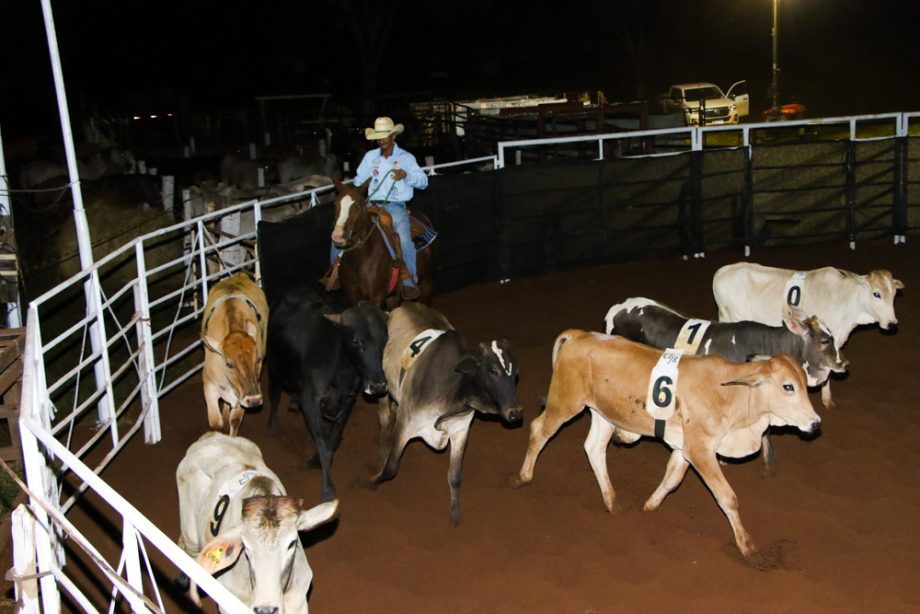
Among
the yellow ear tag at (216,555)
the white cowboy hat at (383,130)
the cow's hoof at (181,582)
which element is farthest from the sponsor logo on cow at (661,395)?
the white cowboy hat at (383,130)

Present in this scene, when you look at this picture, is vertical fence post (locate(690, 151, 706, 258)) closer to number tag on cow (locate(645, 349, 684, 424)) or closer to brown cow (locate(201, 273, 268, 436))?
brown cow (locate(201, 273, 268, 436))

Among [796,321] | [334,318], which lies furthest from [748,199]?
[334,318]

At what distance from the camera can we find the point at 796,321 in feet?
21.7

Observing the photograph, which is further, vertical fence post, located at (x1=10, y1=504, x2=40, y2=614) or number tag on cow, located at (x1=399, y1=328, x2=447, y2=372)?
number tag on cow, located at (x1=399, y1=328, x2=447, y2=372)

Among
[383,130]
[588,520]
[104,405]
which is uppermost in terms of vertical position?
[383,130]

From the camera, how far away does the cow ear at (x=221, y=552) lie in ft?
12.6

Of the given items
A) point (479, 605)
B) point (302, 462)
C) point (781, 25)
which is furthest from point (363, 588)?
point (781, 25)

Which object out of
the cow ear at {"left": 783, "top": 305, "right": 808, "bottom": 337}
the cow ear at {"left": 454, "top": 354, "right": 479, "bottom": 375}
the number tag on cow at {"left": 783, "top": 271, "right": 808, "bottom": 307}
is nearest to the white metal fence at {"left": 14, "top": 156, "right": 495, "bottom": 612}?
the cow ear at {"left": 454, "top": 354, "right": 479, "bottom": 375}

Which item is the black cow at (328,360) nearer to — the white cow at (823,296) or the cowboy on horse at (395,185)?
the cowboy on horse at (395,185)

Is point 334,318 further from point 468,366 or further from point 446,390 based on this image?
point 468,366

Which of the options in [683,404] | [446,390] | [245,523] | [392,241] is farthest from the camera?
[392,241]

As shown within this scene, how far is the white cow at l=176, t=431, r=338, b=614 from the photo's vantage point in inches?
149

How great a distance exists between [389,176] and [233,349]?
3.00m

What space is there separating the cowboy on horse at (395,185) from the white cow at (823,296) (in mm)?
2779
